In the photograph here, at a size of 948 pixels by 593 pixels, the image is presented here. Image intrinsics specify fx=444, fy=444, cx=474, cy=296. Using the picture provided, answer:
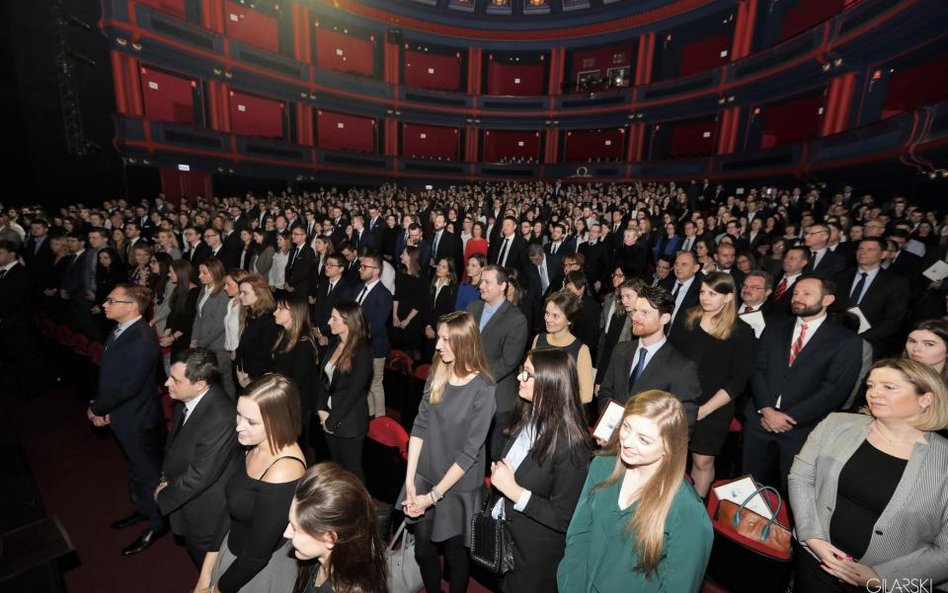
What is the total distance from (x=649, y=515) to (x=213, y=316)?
431 centimetres

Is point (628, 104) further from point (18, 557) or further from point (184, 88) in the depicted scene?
point (18, 557)

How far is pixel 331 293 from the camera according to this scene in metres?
5.05

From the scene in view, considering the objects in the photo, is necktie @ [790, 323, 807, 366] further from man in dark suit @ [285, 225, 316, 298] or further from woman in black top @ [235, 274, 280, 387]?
man in dark suit @ [285, 225, 316, 298]

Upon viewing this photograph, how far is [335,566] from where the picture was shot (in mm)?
1638

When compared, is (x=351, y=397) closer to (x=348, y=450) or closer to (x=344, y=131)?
(x=348, y=450)

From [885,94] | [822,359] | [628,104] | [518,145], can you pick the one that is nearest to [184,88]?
[518,145]

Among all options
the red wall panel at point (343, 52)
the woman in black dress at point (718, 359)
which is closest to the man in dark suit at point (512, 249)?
the woman in black dress at point (718, 359)

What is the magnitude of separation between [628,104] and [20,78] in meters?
21.2

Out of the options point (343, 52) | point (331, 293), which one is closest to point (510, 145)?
point (343, 52)

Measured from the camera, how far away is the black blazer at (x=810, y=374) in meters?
2.86

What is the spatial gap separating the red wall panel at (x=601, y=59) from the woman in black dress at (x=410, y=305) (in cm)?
2018

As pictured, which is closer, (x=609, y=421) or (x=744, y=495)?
(x=609, y=421)

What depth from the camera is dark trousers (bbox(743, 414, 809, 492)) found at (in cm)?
303

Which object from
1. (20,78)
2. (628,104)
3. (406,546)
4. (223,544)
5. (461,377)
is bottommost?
(406,546)
